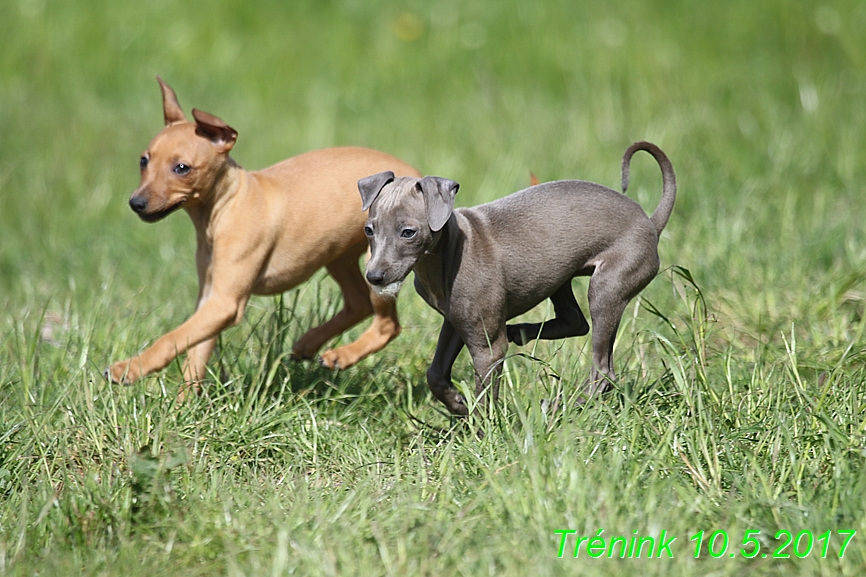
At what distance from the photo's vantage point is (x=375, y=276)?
322cm

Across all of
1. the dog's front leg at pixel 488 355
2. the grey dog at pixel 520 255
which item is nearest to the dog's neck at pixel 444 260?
the grey dog at pixel 520 255

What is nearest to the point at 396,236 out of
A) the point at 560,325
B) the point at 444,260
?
the point at 444,260

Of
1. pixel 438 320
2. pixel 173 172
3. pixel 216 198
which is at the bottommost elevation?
pixel 438 320

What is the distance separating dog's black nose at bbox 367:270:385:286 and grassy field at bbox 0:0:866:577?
64cm

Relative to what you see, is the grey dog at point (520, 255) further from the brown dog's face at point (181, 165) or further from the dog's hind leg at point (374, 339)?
the brown dog's face at point (181, 165)

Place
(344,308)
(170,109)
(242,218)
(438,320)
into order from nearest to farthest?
(242,218) → (170,109) → (344,308) → (438,320)

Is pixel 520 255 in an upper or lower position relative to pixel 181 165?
lower

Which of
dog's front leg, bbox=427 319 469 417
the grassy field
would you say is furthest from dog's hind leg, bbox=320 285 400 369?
dog's front leg, bbox=427 319 469 417

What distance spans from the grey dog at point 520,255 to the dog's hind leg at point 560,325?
0.24 metres

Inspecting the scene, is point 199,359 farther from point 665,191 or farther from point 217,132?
point 665,191

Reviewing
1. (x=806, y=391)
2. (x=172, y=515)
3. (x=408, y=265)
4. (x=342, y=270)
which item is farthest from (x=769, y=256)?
(x=172, y=515)

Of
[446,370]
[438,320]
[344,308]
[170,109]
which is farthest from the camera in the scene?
[438,320]

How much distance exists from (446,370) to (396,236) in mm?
747

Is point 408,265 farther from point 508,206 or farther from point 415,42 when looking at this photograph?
point 415,42
